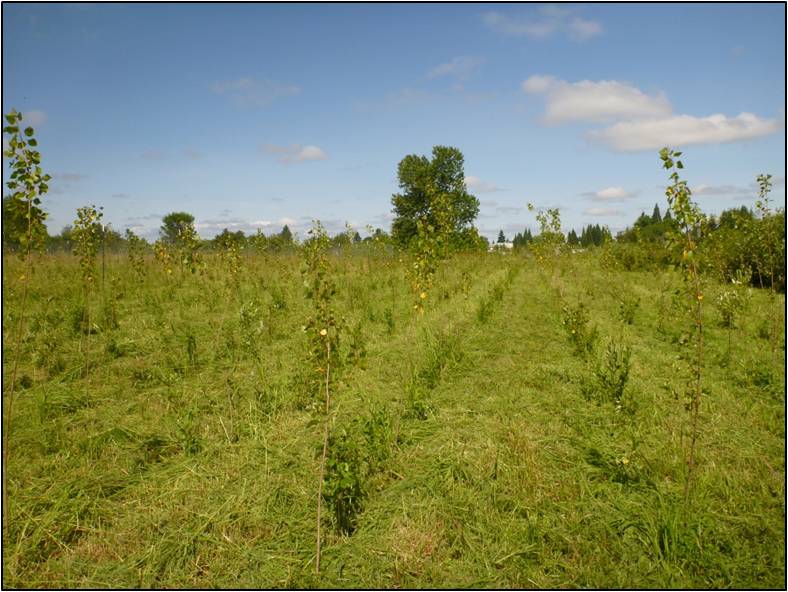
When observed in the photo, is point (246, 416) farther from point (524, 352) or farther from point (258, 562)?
point (524, 352)

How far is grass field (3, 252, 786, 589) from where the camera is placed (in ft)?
8.75

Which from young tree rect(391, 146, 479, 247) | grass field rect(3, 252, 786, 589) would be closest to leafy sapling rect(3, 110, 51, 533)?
grass field rect(3, 252, 786, 589)

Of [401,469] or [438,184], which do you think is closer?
[401,469]

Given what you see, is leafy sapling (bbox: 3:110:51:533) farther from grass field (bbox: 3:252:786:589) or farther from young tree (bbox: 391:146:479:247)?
young tree (bbox: 391:146:479:247)

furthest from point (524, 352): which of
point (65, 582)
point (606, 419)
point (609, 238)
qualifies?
point (609, 238)

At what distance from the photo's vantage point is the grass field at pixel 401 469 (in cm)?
267

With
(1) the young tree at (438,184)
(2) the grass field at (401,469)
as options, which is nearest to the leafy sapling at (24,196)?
(2) the grass field at (401,469)

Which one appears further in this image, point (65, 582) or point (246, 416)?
point (246, 416)

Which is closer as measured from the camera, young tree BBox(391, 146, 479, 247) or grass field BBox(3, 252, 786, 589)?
grass field BBox(3, 252, 786, 589)

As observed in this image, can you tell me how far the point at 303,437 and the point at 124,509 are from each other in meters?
1.50

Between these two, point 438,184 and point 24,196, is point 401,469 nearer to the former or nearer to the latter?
point 24,196

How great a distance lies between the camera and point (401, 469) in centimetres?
366

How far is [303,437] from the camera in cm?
416

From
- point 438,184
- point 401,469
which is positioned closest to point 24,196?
point 401,469
